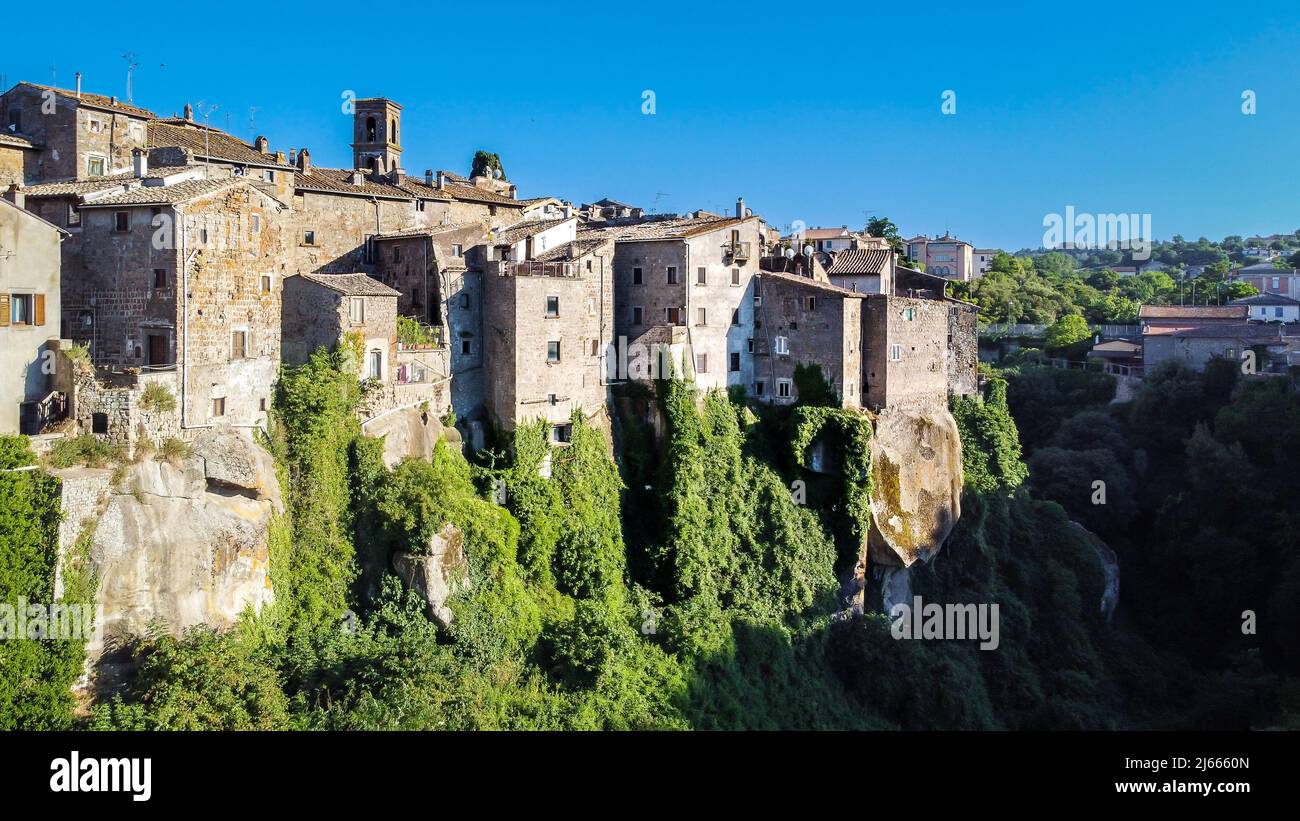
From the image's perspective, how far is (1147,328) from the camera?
7431 centimetres

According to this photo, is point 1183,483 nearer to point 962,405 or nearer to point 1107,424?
point 1107,424

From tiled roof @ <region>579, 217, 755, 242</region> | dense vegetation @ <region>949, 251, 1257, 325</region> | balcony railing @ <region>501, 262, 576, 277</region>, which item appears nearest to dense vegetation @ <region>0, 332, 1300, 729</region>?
balcony railing @ <region>501, 262, 576, 277</region>

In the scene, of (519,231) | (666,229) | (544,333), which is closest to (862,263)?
(666,229)

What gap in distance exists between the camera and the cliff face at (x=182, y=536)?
25.9m

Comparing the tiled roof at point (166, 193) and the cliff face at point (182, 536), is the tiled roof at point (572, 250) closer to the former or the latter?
the tiled roof at point (166, 193)

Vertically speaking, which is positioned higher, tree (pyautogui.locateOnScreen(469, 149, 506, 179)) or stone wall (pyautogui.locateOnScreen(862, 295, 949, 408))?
tree (pyautogui.locateOnScreen(469, 149, 506, 179))

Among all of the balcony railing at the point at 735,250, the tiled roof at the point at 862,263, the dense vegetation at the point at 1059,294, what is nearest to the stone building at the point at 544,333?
the balcony railing at the point at 735,250

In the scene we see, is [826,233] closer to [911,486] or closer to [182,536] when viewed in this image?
[911,486]

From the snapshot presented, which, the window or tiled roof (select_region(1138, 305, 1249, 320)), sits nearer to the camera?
the window

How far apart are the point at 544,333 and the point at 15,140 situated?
19.9 m

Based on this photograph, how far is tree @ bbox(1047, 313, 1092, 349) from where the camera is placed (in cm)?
8188

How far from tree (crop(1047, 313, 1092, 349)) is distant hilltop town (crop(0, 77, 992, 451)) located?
2875 centimetres

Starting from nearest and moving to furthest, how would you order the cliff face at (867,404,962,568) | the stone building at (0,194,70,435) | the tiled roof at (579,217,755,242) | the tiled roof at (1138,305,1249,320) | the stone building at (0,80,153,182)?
1. the stone building at (0,194,70,435)
2. the stone building at (0,80,153,182)
3. the tiled roof at (579,217,755,242)
4. the cliff face at (867,404,962,568)
5. the tiled roof at (1138,305,1249,320)

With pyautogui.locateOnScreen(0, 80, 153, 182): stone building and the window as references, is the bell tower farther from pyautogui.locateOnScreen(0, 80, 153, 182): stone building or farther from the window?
the window
